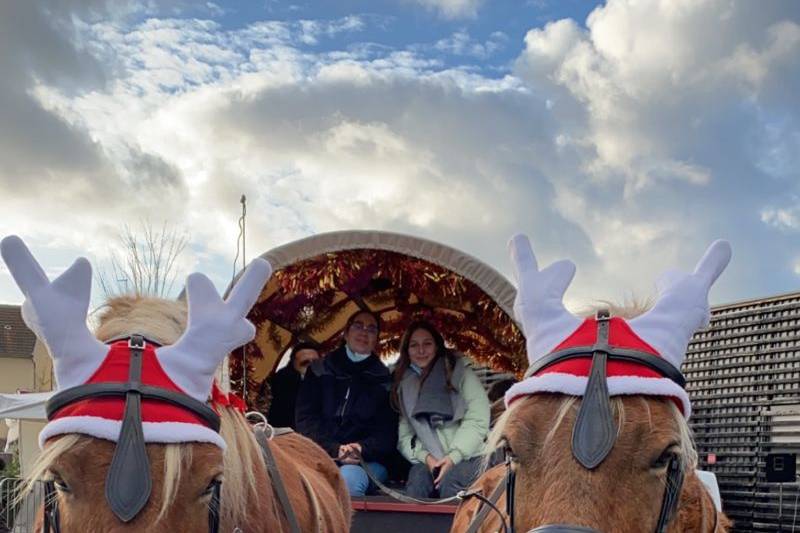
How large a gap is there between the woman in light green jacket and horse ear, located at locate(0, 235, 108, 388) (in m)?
3.08

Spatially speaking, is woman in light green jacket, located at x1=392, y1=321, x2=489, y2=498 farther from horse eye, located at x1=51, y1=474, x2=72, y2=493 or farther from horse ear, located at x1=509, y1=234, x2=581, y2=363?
horse eye, located at x1=51, y1=474, x2=72, y2=493

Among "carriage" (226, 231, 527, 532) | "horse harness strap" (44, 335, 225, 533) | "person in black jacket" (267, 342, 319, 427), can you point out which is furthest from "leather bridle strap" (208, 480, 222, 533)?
"person in black jacket" (267, 342, 319, 427)

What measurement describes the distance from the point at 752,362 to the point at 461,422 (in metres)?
8.50

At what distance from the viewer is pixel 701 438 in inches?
532

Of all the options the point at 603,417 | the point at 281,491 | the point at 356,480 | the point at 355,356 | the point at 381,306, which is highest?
the point at 381,306

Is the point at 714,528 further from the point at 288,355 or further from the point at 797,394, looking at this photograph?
the point at 797,394

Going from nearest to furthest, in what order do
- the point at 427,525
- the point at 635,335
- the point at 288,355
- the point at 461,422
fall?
the point at 635,335
the point at 427,525
the point at 461,422
the point at 288,355

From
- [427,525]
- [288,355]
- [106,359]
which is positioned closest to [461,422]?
[427,525]

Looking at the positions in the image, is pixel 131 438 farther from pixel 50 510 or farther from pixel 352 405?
pixel 352 405

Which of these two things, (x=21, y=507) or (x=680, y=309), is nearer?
(x=680, y=309)

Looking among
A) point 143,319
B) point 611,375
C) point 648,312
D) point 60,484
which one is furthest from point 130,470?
point 648,312

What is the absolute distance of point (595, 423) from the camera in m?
2.43

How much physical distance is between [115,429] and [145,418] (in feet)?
0.32

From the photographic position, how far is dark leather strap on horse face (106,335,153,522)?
96.1 inches
